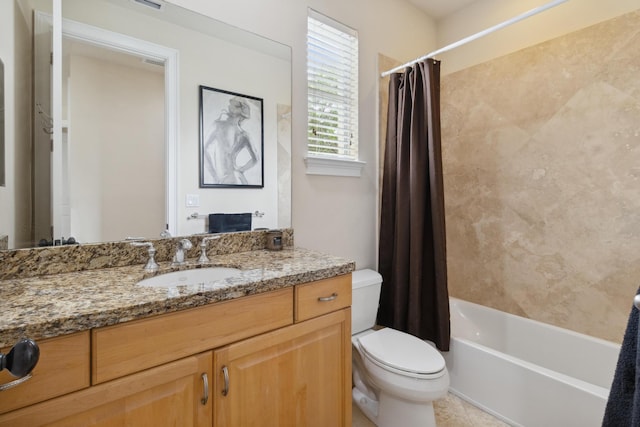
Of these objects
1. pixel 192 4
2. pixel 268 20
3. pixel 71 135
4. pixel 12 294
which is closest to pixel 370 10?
pixel 268 20

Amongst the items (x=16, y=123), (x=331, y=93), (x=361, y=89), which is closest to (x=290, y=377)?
(x=16, y=123)

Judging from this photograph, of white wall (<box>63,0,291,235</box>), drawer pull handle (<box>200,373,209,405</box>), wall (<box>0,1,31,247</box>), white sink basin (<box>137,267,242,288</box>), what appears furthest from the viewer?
white wall (<box>63,0,291,235</box>)

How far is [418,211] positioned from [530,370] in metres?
0.99

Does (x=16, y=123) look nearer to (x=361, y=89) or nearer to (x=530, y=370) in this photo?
(x=361, y=89)

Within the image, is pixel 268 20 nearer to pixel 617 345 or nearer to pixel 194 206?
pixel 194 206

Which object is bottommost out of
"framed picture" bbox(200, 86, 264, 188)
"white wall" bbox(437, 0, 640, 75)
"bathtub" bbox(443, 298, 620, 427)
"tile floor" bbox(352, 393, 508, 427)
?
"tile floor" bbox(352, 393, 508, 427)

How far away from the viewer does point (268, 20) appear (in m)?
1.64

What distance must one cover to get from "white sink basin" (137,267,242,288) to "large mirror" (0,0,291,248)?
0.23m

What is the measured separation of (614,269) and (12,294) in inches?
106

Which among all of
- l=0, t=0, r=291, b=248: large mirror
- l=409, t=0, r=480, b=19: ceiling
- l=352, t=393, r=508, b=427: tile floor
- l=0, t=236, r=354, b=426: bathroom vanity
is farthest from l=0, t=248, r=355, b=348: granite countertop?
l=409, t=0, r=480, b=19: ceiling

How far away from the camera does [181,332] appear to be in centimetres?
85

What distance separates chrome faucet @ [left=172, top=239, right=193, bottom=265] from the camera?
129 cm

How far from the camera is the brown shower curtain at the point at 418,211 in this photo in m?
1.83

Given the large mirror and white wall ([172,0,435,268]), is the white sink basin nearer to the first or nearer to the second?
the large mirror
